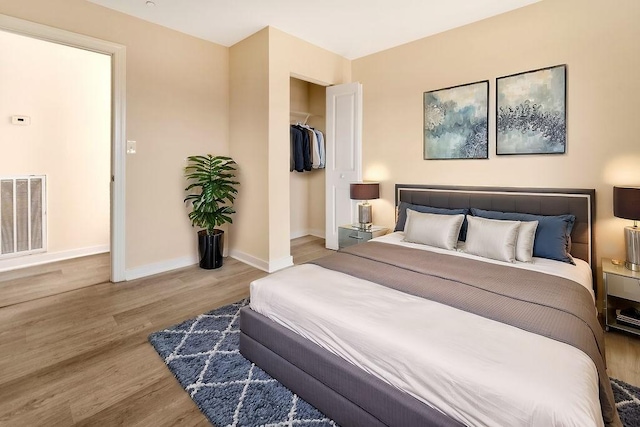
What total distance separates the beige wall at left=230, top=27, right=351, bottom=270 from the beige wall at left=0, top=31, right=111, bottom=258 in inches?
73.5

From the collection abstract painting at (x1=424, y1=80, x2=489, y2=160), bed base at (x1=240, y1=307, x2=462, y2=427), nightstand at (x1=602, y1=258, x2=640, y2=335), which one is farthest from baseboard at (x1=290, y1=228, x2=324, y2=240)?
nightstand at (x1=602, y1=258, x2=640, y2=335)

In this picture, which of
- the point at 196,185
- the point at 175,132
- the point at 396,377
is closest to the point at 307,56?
the point at 175,132

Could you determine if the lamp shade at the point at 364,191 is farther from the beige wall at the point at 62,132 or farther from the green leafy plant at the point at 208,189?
the beige wall at the point at 62,132

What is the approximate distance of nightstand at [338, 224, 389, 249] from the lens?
3691 mm

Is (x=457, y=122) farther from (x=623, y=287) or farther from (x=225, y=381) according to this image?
(x=225, y=381)

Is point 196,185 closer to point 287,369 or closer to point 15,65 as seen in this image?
point 15,65

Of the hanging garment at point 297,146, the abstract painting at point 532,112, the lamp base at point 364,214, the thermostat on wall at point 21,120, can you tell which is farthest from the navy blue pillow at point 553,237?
the thermostat on wall at point 21,120

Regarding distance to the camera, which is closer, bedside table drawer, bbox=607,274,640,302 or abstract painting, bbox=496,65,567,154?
bedside table drawer, bbox=607,274,640,302

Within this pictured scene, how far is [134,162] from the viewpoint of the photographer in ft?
10.8

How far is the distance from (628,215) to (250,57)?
3.80 metres

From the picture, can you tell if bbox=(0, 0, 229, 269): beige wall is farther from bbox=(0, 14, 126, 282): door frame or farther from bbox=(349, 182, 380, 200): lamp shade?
bbox=(349, 182, 380, 200): lamp shade

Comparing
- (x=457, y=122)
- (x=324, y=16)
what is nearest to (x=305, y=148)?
(x=324, y=16)

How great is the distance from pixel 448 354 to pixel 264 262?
2.75m

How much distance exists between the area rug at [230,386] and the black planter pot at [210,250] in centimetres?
140
